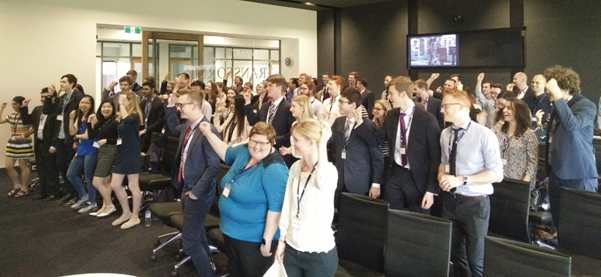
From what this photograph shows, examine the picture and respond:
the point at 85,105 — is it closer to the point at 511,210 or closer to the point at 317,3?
the point at 511,210

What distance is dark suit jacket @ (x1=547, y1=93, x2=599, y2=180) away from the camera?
11.8 ft

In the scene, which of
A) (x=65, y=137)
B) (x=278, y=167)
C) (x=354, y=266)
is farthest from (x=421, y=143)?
(x=65, y=137)

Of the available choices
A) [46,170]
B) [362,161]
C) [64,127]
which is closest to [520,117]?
[362,161]

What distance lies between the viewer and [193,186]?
3.34 m

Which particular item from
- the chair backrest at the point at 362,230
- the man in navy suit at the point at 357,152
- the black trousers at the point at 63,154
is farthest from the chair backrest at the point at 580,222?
the black trousers at the point at 63,154

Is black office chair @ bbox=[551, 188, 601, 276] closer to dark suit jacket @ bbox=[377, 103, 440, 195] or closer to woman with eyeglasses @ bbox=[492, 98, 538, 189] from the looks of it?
woman with eyeglasses @ bbox=[492, 98, 538, 189]

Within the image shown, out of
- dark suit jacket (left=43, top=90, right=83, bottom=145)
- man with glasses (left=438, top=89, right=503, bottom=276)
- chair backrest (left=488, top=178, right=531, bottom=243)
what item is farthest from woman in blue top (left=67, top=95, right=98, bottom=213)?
chair backrest (left=488, top=178, right=531, bottom=243)

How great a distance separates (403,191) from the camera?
3.58 meters

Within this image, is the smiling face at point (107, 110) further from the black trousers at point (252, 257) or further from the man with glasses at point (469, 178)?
the man with glasses at point (469, 178)

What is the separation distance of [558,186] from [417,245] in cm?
190

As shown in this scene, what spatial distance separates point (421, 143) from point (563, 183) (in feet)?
4.37

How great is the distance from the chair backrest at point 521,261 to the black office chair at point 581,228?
0.90 m

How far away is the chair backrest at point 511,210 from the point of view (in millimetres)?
3256

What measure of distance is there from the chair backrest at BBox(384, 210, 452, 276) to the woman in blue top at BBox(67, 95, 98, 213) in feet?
14.1
